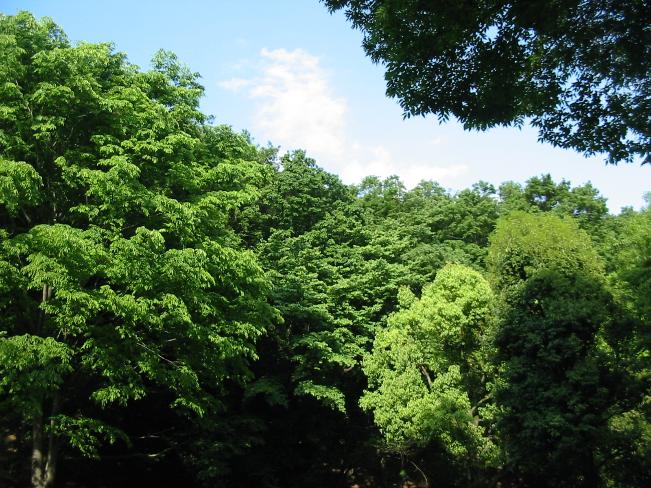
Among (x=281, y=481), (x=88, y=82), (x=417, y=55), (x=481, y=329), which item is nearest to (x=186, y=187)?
(x=88, y=82)

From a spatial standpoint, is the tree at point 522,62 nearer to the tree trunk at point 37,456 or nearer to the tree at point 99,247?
the tree at point 99,247

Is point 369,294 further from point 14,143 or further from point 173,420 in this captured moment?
point 14,143

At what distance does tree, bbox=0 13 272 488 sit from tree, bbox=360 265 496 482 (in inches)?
228

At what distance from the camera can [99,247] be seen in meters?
10.2

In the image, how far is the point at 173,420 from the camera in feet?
59.6

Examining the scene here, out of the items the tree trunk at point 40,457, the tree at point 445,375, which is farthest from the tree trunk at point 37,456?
the tree at point 445,375

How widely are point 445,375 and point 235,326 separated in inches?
294

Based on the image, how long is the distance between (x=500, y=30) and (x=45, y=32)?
36.1 feet

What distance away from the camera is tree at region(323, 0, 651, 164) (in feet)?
16.5

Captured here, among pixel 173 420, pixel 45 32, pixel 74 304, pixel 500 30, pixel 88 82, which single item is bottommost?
pixel 173 420

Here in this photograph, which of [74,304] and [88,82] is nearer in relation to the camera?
[74,304]

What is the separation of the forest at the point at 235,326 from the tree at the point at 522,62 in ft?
1.49

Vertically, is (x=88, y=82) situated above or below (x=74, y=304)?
above

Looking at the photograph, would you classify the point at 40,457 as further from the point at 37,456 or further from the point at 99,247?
the point at 99,247
